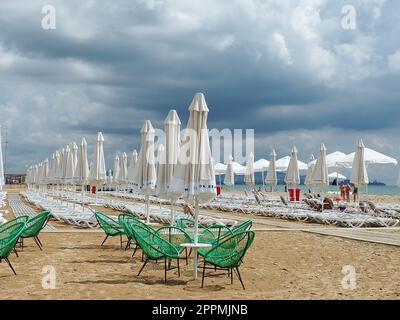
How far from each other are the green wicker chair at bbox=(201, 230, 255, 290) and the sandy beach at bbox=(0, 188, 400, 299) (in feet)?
0.96

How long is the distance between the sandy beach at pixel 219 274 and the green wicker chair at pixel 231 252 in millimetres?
292

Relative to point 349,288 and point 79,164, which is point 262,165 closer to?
point 79,164

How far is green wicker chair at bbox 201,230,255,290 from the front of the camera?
19.9ft

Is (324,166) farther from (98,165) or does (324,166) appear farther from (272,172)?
(98,165)

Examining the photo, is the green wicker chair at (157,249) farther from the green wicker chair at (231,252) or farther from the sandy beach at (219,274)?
the green wicker chair at (231,252)

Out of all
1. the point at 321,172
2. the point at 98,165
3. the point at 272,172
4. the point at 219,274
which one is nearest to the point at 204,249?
the point at 219,274

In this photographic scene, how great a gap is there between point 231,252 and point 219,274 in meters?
0.93

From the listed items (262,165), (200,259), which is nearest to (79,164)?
(200,259)

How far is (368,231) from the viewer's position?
12805mm

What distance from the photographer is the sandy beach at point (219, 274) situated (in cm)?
579

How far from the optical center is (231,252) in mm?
6367

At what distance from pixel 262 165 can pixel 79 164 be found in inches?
849
